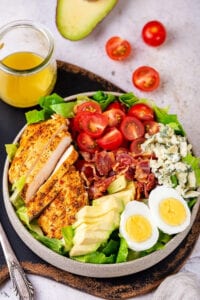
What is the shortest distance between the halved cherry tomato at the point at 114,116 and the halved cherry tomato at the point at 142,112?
56mm

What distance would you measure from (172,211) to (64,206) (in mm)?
475

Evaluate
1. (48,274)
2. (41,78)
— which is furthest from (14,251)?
(41,78)

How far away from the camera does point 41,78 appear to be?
3186mm

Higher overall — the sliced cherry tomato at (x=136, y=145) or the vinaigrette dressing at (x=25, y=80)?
the vinaigrette dressing at (x=25, y=80)

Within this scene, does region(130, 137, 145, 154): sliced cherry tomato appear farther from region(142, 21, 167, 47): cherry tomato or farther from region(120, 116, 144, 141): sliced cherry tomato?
region(142, 21, 167, 47): cherry tomato

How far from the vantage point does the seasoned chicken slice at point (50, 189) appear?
285cm

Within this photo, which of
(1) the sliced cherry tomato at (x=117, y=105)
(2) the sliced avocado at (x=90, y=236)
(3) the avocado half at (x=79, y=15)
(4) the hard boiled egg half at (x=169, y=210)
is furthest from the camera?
(3) the avocado half at (x=79, y=15)

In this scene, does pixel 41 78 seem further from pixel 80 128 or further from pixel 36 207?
pixel 36 207

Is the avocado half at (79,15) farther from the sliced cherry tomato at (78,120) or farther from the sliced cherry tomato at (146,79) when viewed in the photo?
the sliced cherry tomato at (78,120)

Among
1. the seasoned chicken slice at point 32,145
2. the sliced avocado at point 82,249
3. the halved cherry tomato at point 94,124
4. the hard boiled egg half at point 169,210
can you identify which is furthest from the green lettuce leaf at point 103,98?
the sliced avocado at point 82,249

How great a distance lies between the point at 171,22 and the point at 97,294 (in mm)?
1705

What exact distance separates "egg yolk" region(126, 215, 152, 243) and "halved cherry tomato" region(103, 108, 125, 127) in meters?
0.50

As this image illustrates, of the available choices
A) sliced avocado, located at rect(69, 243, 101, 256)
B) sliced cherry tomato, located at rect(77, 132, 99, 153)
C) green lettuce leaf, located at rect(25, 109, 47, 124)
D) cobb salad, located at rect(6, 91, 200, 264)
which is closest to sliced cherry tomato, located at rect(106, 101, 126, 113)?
cobb salad, located at rect(6, 91, 200, 264)

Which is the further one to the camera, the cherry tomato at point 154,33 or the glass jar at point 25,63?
the cherry tomato at point 154,33
